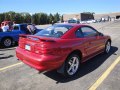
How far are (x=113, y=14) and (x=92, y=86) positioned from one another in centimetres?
12101

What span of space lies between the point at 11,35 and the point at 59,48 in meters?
7.00

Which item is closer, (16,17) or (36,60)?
(36,60)

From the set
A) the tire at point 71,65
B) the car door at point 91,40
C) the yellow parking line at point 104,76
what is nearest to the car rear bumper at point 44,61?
the tire at point 71,65

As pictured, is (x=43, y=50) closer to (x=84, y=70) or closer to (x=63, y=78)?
(x=63, y=78)

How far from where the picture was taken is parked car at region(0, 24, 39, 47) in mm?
10688

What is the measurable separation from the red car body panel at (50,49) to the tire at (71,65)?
22 centimetres

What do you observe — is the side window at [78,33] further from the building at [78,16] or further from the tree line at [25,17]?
the building at [78,16]

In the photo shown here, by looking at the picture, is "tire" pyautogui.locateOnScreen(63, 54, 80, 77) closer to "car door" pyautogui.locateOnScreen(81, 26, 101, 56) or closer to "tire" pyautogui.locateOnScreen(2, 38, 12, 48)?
"car door" pyautogui.locateOnScreen(81, 26, 101, 56)

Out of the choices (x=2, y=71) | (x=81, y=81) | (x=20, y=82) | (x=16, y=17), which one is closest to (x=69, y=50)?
(x=81, y=81)

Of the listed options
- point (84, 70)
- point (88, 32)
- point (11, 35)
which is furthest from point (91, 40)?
point (11, 35)

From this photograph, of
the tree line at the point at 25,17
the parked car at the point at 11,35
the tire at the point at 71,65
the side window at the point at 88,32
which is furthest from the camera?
the tree line at the point at 25,17

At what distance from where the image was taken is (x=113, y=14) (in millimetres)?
118000

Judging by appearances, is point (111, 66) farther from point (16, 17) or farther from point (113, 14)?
point (113, 14)

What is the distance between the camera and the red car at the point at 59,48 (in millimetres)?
4562
